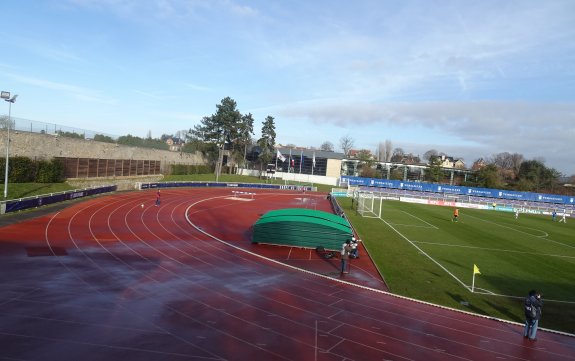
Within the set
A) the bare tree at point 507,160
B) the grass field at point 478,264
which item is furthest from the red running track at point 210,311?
the bare tree at point 507,160

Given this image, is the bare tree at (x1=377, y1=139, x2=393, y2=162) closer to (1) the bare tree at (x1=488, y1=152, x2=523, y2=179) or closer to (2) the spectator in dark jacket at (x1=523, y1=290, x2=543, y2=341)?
(1) the bare tree at (x1=488, y1=152, x2=523, y2=179)

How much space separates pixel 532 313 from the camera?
1171cm

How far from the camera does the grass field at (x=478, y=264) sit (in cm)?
1522

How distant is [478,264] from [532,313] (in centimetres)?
1024

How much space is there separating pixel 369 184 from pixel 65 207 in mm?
59193

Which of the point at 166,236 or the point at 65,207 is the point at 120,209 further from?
the point at 166,236

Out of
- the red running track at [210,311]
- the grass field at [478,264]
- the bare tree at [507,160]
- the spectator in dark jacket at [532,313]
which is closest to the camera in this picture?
the red running track at [210,311]

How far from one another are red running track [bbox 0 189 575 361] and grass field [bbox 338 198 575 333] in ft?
4.74

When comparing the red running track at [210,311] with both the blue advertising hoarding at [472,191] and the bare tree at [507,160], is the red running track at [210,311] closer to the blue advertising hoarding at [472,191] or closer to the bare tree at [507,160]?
the blue advertising hoarding at [472,191]

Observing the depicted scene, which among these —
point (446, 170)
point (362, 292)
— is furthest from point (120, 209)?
point (446, 170)

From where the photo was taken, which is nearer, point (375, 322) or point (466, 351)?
point (466, 351)

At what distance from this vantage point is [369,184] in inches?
3125

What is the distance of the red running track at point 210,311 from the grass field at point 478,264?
144 cm

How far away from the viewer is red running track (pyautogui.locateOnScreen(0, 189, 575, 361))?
32.4ft
